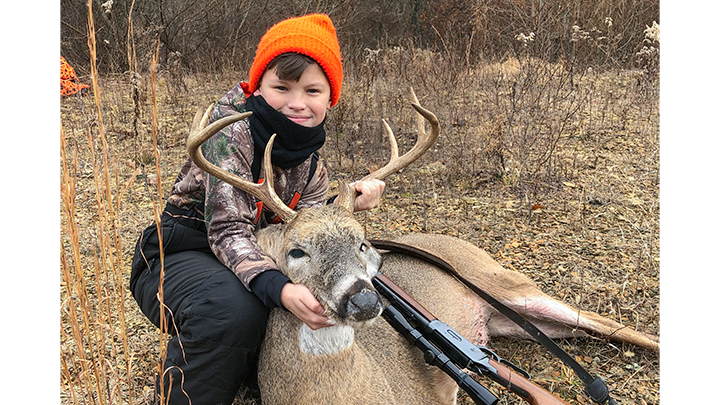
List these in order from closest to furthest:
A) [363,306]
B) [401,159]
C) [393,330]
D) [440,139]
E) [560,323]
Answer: [363,306] < [401,159] < [393,330] < [560,323] < [440,139]

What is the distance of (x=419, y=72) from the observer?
6.87 metres

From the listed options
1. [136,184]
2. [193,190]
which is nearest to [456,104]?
[136,184]

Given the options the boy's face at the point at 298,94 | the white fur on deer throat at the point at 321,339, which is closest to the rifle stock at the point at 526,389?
the white fur on deer throat at the point at 321,339

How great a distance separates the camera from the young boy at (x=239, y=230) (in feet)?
7.36

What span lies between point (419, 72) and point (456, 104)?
59 centimetres

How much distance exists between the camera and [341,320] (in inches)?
79.6

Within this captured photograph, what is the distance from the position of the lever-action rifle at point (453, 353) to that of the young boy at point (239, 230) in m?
0.54

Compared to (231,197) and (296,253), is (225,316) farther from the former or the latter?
(231,197)

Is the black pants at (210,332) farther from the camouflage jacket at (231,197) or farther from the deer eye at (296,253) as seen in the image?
the deer eye at (296,253)

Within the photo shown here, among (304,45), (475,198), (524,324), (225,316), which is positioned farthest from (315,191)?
(475,198)

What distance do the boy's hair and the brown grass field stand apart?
75cm

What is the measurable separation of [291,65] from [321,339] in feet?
3.89

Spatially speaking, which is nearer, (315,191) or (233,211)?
(233,211)

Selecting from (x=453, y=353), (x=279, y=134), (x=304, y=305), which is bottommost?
(x=453, y=353)
